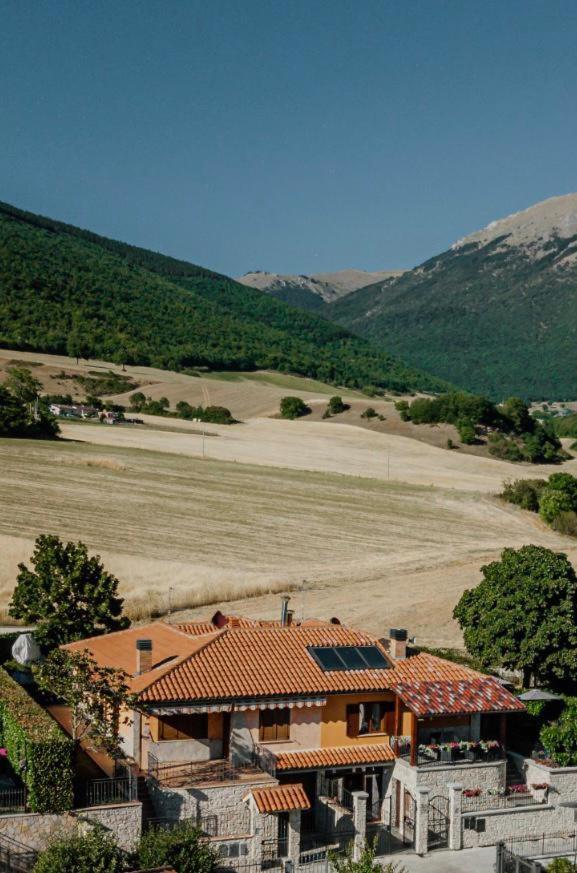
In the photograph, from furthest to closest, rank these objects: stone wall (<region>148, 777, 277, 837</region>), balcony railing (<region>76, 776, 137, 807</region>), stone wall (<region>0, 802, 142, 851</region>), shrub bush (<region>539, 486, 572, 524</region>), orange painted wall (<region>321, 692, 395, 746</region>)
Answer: shrub bush (<region>539, 486, 572, 524</region>) < orange painted wall (<region>321, 692, 395, 746</region>) < stone wall (<region>148, 777, 277, 837</region>) < balcony railing (<region>76, 776, 137, 807</region>) < stone wall (<region>0, 802, 142, 851</region>)

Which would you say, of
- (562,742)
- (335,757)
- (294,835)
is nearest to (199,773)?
(294,835)

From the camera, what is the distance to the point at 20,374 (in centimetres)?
10038

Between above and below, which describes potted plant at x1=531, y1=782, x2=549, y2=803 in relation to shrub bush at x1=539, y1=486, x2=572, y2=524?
below

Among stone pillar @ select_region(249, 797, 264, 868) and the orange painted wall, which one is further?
the orange painted wall

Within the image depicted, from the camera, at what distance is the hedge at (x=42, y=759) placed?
22766mm

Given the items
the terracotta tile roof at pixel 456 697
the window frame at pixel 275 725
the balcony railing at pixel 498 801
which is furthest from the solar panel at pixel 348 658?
the balcony railing at pixel 498 801

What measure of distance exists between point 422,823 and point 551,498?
4800 cm

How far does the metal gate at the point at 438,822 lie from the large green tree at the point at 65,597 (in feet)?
44.5

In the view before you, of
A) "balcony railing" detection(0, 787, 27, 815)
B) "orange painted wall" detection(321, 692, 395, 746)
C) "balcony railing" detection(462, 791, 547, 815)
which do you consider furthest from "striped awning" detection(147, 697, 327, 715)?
"balcony railing" detection(462, 791, 547, 815)

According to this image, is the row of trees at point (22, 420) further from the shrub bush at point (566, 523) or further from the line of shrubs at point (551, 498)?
the shrub bush at point (566, 523)

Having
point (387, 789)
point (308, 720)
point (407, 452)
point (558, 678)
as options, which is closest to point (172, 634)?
point (308, 720)

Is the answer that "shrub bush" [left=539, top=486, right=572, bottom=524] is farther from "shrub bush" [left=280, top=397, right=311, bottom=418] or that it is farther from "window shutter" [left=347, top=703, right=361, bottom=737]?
"shrub bush" [left=280, top=397, right=311, bottom=418]

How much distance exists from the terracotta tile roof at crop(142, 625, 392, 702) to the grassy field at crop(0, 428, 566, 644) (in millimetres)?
15828

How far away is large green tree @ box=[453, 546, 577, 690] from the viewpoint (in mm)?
35125
